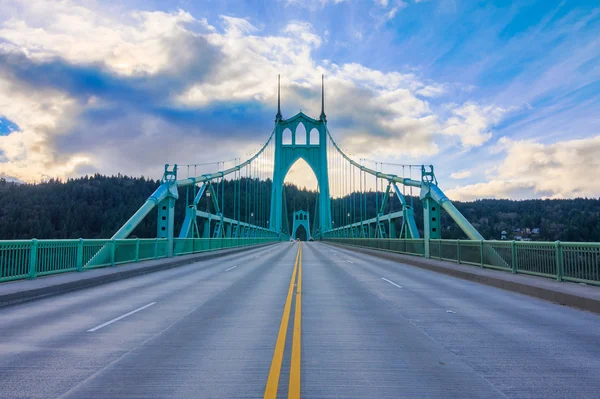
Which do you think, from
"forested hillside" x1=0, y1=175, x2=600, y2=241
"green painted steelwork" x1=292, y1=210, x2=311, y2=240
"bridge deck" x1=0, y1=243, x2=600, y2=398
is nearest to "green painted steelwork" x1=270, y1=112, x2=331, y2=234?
"forested hillside" x1=0, y1=175, x2=600, y2=241

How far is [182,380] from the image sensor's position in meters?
4.48

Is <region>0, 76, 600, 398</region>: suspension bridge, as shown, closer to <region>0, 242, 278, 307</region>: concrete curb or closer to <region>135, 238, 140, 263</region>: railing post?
<region>0, 242, 278, 307</region>: concrete curb

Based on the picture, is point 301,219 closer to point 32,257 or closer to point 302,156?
point 302,156

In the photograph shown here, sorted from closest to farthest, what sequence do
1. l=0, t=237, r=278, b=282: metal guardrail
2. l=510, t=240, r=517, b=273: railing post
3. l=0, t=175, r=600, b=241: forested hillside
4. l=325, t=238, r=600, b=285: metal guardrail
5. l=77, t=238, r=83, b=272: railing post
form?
1. l=325, t=238, r=600, b=285: metal guardrail
2. l=0, t=237, r=278, b=282: metal guardrail
3. l=510, t=240, r=517, b=273: railing post
4. l=77, t=238, r=83, b=272: railing post
5. l=0, t=175, r=600, b=241: forested hillside

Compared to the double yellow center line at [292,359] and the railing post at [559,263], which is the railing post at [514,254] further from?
the double yellow center line at [292,359]

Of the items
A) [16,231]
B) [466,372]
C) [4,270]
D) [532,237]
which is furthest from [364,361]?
[16,231]

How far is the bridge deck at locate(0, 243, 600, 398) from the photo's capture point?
14.2ft

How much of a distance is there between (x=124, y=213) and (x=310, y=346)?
109 m

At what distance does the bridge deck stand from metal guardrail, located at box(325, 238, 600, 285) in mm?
2177

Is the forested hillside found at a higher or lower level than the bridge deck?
higher

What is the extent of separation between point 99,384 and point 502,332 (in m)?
5.72

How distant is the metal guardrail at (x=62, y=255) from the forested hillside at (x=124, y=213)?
50509 mm

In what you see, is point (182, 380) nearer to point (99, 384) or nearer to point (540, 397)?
point (99, 384)

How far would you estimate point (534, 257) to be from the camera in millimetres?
13586
